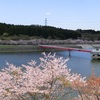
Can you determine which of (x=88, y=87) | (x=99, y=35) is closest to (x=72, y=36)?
(x=99, y=35)

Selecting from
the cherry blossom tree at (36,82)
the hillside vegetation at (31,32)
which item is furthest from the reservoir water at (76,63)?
the hillside vegetation at (31,32)

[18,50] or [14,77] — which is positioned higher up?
[14,77]

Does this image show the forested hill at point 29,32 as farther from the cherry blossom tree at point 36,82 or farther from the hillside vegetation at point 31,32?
the cherry blossom tree at point 36,82

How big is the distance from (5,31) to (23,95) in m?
74.9

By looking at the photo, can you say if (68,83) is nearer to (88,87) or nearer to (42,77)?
(42,77)

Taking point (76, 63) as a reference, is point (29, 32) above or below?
above

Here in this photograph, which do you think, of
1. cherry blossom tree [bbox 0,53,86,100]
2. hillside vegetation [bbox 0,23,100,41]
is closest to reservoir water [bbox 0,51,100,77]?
cherry blossom tree [bbox 0,53,86,100]

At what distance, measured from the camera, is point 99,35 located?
84.4 metres

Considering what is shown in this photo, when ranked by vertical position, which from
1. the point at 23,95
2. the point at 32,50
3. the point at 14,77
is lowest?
the point at 32,50

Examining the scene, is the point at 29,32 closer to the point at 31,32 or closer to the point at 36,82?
the point at 31,32

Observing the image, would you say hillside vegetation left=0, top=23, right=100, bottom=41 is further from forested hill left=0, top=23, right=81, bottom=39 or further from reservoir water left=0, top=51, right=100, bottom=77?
reservoir water left=0, top=51, right=100, bottom=77

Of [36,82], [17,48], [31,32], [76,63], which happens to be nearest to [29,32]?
[31,32]

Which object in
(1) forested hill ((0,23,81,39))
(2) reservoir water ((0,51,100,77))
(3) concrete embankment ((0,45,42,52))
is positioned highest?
(1) forested hill ((0,23,81,39))

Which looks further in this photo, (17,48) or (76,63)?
(17,48)
